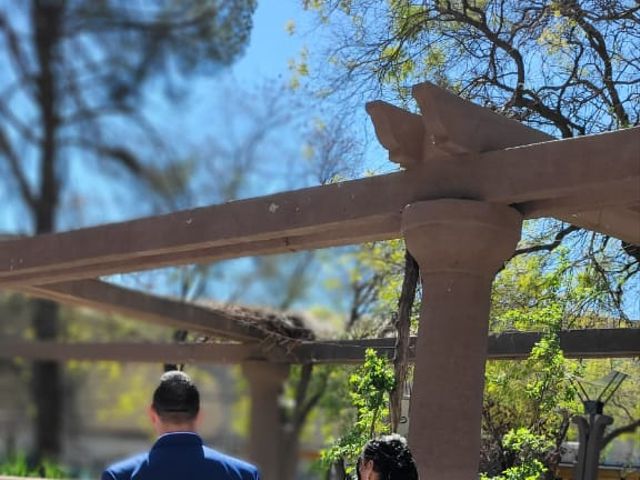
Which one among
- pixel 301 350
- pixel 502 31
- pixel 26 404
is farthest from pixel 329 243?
pixel 26 404

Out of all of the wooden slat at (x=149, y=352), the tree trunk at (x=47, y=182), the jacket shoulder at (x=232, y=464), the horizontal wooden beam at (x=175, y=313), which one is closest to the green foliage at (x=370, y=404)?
the jacket shoulder at (x=232, y=464)

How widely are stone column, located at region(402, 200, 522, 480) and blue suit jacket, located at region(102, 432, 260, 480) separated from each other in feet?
11.0

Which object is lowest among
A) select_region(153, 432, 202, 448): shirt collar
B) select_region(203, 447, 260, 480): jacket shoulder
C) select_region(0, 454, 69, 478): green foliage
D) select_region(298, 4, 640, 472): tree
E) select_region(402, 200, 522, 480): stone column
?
select_region(0, 454, 69, 478): green foliage

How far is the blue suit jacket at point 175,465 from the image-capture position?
368cm

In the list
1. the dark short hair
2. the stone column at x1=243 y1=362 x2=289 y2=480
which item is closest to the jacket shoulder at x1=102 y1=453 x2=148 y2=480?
the dark short hair

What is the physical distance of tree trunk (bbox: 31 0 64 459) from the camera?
1516 centimetres

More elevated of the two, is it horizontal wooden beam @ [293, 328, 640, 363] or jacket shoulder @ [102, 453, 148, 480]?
horizontal wooden beam @ [293, 328, 640, 363]

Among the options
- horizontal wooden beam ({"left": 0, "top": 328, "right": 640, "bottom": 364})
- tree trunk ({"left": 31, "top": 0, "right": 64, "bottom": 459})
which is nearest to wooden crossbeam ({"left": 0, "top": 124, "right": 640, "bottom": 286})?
horizontal wooden beam ({"left": 0, "top": 328, "right": 640, "bottom": 364})

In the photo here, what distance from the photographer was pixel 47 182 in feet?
56.0

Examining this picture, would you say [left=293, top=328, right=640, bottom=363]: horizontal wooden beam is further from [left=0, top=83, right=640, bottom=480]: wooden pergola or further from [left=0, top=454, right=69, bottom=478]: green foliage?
[left=0, top=454, right=69, bottom=478]: green foliage

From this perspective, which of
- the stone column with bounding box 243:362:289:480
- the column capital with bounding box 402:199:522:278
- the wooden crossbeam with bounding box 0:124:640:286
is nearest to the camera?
the wooden crossbeam with bounding box 0:124:640:286

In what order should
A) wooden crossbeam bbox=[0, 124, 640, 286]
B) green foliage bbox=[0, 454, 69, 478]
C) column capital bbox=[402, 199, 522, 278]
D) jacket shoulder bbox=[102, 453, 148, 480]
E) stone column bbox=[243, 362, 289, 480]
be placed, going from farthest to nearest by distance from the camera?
1. stone column bbox=[243, 362, 289, 480]
2. green foliage bbox=[0, 454, 69, 478]
3. column capital bbox=[402, 199, 522, 278]
4. wooden crossbeam bbox=[0, 124, 640, 286]
5. jacket shoulder bbox=[102, 453, 148, 480]

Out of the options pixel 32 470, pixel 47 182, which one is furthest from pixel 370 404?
pixel 47 182

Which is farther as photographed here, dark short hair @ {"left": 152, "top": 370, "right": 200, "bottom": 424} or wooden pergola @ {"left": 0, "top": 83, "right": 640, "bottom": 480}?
wooden pergola @ {"left": 0, "top": 83, "right": 640, "bottom": 480}
